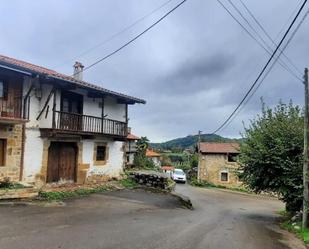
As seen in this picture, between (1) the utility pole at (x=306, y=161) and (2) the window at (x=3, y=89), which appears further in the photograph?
(2) the window at (x=3, y=89)

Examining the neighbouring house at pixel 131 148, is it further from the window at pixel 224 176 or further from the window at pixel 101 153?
the window at pixel 101 153

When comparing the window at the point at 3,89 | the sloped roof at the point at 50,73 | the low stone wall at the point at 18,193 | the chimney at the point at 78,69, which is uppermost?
the chimney at the point at 78,69

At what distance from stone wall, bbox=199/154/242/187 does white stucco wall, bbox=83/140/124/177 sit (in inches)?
956

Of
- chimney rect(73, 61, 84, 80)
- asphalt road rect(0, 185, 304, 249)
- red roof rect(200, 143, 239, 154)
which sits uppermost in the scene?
chimney rect(73, 61, 84, 80)

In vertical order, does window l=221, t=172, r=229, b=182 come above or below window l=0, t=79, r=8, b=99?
below

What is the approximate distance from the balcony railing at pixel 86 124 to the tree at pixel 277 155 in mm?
8052

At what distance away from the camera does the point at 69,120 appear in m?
19.1

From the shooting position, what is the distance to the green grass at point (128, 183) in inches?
891

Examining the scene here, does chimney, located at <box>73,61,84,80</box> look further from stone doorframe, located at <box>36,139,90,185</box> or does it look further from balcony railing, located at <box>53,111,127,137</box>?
stone doorframe, located at <box>36,139,90,185</box>

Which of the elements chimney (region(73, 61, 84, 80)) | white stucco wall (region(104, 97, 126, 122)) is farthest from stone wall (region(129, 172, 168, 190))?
chimney (region(73, 61, 84, 80))

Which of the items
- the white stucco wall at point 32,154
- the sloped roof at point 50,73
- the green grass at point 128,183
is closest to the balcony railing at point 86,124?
the white stucco wall at point 32,154

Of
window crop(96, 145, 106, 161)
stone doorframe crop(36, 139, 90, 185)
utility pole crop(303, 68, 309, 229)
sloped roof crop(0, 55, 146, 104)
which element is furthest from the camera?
window crop(96, 145, 106, 161)

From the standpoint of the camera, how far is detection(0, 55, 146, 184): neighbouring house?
16.5 meters

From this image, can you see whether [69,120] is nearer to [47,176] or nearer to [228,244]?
[47,176]
